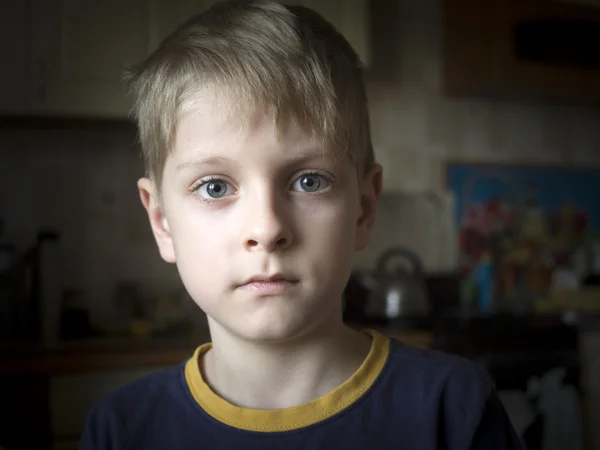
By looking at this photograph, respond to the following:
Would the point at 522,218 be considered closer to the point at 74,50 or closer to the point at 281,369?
the point at 74,50

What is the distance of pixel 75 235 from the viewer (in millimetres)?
2195

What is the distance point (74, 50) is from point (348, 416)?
5.32ft

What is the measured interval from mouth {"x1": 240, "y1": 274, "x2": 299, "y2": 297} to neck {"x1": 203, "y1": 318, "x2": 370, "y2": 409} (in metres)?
0.09

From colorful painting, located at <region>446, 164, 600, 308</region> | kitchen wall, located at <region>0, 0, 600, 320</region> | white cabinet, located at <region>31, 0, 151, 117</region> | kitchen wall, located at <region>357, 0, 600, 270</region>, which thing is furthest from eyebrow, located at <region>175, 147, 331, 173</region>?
colorful painting, located at <region>446, 164, 600, 308</region>

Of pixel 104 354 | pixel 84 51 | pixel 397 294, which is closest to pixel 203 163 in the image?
pixel 104 354

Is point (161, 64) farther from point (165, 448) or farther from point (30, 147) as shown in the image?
point (30, 147)

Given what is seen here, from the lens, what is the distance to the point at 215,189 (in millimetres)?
587

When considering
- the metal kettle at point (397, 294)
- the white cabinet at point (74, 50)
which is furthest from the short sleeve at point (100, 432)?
the metal kettle at point (397, 294)

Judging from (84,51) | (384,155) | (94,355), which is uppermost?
(84,51)

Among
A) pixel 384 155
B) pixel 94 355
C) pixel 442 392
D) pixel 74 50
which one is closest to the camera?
pixel 442 392

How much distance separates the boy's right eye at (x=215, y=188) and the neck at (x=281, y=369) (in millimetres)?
157

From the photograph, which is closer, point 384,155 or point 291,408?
point 291,408

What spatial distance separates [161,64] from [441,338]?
1.53 meters

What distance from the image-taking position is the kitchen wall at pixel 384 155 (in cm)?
217
